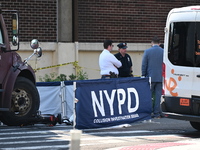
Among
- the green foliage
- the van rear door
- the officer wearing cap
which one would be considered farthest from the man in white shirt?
the green foliage

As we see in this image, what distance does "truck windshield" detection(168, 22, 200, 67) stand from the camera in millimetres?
10969

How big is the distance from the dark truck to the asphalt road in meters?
0.30

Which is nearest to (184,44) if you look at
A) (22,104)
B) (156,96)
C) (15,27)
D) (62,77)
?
(15,27)

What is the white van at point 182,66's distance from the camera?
35.8 ft

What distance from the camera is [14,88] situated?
1181cm

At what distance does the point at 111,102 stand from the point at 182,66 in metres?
1.94

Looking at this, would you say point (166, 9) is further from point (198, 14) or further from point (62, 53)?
point (198, 14)

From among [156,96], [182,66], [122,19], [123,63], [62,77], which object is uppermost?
[122,19]

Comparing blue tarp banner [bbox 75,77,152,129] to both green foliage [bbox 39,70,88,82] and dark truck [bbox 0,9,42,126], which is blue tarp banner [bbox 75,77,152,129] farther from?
green foliage [bbox 39,70,88,82]

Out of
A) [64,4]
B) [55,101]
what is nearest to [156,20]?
[64,4]

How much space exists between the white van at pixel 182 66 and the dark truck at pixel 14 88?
2.66 m

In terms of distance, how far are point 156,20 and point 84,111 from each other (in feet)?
30.7

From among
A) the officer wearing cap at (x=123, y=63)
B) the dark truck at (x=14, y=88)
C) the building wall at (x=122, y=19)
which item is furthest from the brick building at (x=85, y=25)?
the dark truck at (x=14, y=88)

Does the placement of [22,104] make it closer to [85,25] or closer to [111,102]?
[111,102]
